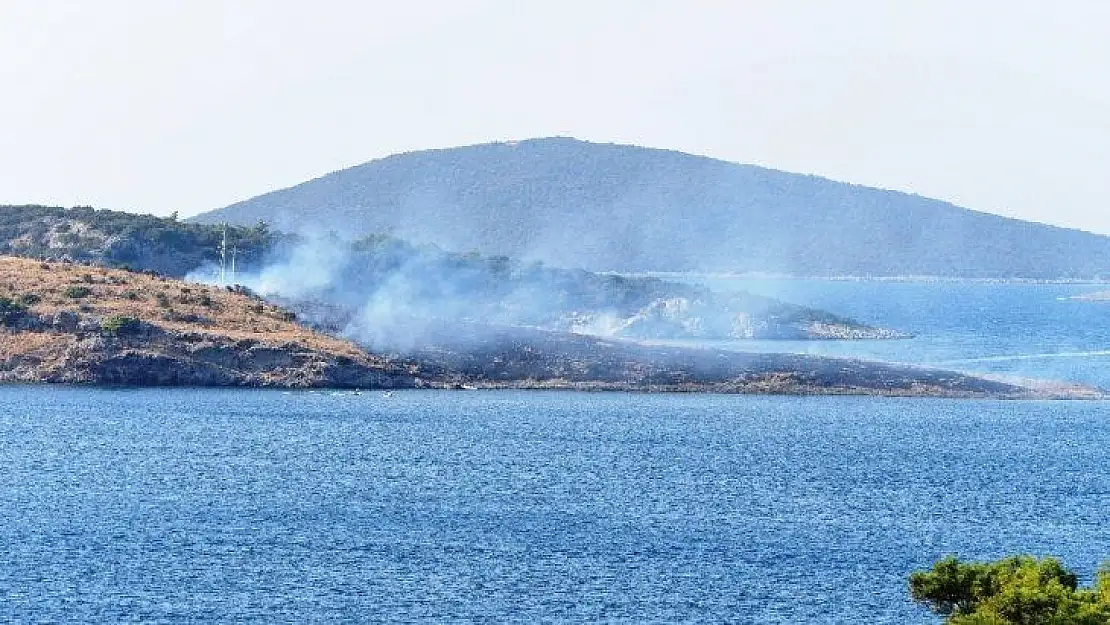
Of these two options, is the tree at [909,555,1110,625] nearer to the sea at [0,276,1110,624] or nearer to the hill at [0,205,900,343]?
the sea at [0,276,1110,624]

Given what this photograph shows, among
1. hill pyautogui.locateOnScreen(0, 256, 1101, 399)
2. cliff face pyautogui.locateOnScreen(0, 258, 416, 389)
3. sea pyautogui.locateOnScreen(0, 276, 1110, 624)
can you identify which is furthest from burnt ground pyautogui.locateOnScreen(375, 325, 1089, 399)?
sea pyautogui.locateOnScreen(0, 276, 1110, 624)

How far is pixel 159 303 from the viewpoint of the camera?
140m

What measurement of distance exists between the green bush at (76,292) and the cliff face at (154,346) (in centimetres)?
8

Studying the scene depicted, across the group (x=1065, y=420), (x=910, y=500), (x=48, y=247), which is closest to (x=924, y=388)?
(x=1065, y=420)

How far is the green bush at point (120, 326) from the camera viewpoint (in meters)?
130

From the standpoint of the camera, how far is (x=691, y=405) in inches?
4946

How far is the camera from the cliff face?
417 feet

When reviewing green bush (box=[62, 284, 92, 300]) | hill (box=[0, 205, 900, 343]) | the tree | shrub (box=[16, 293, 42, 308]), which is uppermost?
hill (box=[0, 205, 900, 343])

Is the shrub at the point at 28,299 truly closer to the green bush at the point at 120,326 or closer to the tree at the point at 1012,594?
the green bush at the point at 120,326

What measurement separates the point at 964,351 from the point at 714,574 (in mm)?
124222

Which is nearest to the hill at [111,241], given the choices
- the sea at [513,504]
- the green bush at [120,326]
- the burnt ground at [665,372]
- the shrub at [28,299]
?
the shrub at [28,299]

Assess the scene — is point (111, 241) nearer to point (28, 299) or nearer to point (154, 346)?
point (28, 299)

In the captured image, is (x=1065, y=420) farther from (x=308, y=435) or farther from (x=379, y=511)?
(x=379, y=511)

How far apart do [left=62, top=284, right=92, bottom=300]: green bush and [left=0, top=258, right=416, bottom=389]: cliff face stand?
82mm
